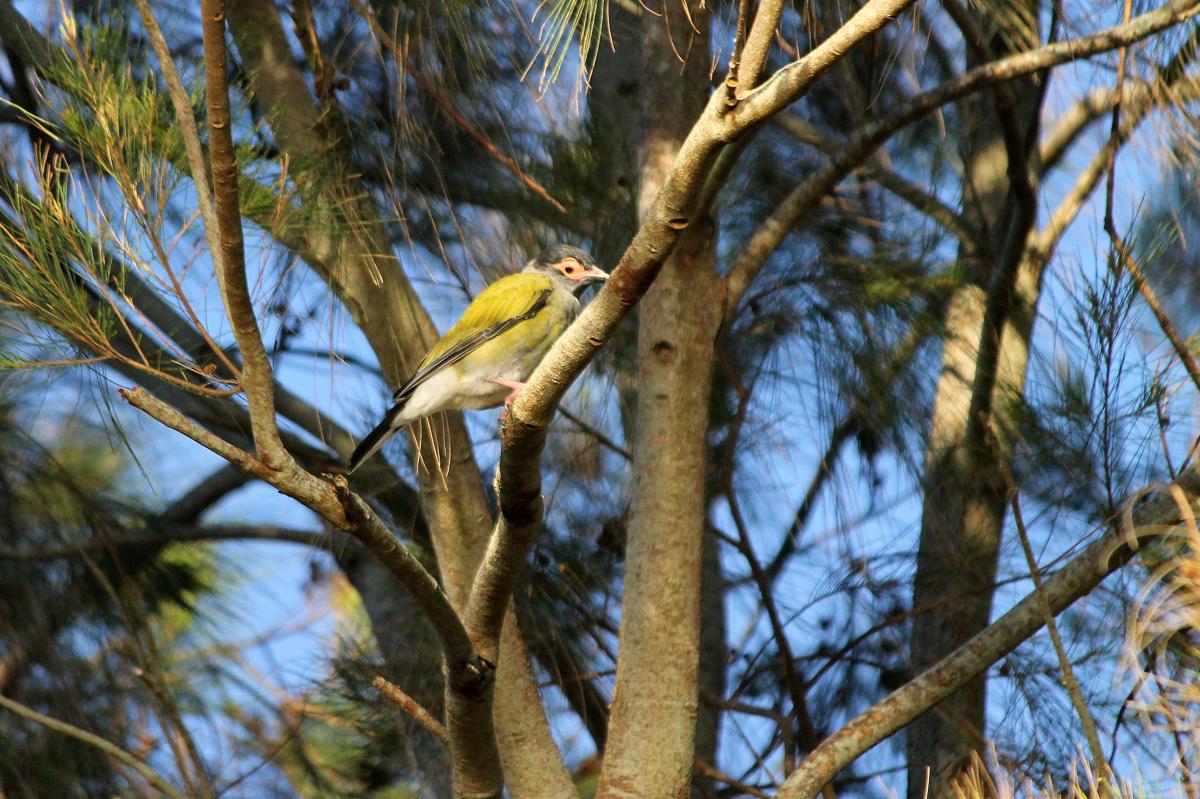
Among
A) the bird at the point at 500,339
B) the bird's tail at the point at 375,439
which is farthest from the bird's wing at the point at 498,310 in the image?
the bird's tail at the point at 375,439

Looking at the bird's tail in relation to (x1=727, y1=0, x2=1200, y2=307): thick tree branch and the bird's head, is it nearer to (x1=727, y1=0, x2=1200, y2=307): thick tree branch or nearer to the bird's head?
the bird's head

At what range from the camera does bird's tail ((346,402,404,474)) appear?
3646mm

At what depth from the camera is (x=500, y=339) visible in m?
4.25

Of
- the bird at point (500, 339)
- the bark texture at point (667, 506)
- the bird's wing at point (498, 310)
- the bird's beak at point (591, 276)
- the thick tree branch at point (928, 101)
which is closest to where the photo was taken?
the thick tree branch at point (928, 101)

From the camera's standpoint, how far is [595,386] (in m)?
5.25

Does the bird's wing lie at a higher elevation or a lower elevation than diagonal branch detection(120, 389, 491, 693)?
higher

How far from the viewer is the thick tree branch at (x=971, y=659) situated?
10.8 ft

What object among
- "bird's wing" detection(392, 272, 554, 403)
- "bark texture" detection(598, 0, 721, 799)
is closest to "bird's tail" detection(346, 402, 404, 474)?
"bird's wing" detection(392, 272, 554, 403)

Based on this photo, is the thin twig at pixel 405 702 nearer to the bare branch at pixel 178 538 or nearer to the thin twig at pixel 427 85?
the thin twig at pixel 427 85

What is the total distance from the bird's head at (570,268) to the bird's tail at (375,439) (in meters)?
0.81

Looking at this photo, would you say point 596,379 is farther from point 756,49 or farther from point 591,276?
point 756,49

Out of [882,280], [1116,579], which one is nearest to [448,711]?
[1116,579]

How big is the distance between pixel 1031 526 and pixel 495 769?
2144 millimetres

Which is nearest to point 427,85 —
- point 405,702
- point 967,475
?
point 405,702
